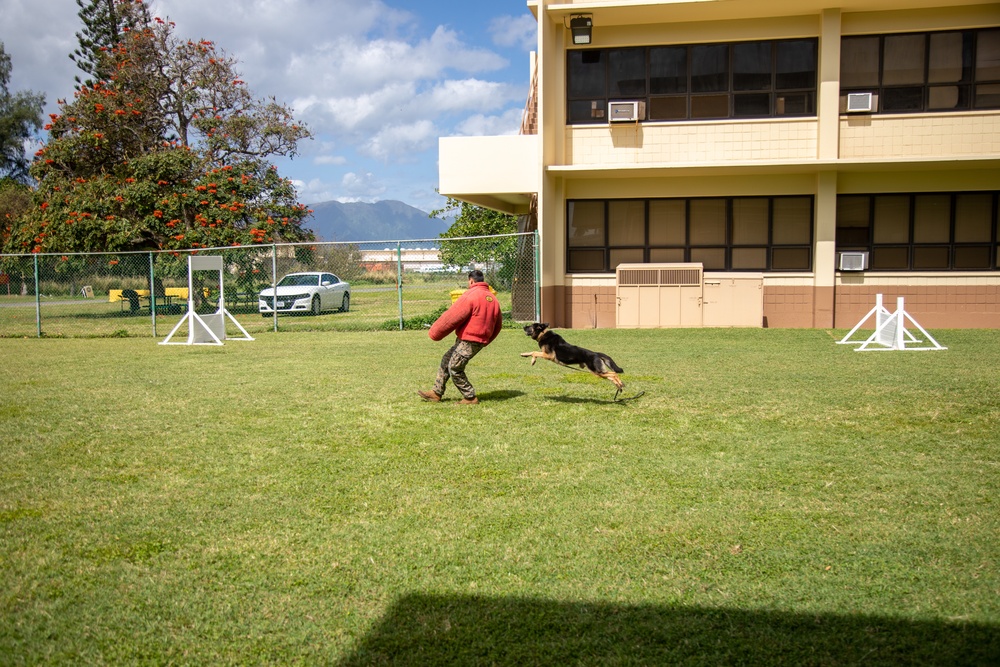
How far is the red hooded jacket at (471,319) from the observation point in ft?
29.3

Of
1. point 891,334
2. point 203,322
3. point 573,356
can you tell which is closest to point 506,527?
point 573,356

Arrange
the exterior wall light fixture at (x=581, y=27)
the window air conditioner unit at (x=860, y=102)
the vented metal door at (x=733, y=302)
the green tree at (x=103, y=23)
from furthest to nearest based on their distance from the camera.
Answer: the green tree at (x=103, y=23)
the vented metal door at (x=733, y=302)
the window air conditioner unit at (x=860, y=102)
the exterior wall light fixture at (x=581, y=27)

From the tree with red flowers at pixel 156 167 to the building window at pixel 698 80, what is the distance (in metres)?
11.9

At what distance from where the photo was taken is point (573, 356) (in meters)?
8.88

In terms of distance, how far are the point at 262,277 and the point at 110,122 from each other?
461 inches

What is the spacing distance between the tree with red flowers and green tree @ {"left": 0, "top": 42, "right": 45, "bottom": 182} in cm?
2511

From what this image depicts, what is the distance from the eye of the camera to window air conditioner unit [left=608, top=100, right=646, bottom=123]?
746 inches

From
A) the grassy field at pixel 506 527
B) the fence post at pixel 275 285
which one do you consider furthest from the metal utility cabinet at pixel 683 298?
the grassy field at pixel 506 527

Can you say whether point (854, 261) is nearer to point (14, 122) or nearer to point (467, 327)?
point (467, 327)

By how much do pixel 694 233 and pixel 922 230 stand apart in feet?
17.7

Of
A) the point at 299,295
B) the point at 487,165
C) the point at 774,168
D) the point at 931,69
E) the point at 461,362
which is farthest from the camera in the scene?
the point at 299,295

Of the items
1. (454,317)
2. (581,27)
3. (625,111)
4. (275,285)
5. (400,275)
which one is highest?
(581,27)

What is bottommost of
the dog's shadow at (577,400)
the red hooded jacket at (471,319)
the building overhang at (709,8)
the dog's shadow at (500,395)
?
the dog's shadow at (500,395)

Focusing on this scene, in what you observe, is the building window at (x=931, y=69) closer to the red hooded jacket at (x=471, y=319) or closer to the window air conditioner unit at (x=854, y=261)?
the window air conditioner unit at (x=854, y=261)
